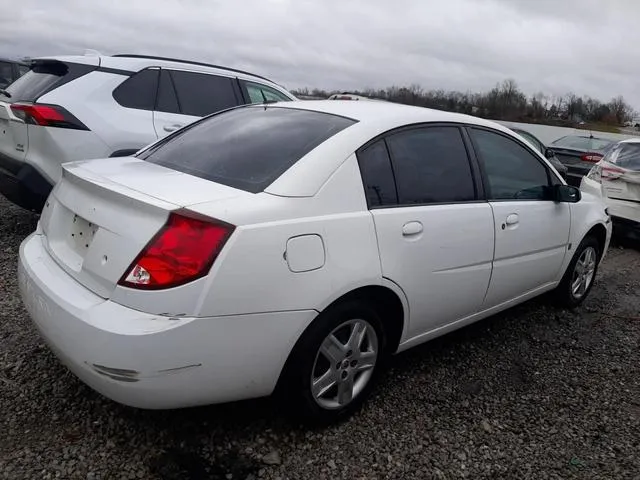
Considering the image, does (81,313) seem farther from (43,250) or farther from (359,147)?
(359,147)

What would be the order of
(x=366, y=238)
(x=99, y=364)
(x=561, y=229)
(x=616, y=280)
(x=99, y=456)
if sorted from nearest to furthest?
1. (x=99, y=364)
2. (x=99, y=456)
3. (x=366, y=238)
4. (x=561, y=229)
5. (x=616, y=280)

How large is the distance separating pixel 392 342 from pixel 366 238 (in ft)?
2.24

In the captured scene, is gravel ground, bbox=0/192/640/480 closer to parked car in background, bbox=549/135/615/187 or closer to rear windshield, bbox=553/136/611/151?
parked car in background, bbox=549/135/615/187

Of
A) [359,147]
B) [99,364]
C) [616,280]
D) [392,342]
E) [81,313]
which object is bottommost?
[616,280]

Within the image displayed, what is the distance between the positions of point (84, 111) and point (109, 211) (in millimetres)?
2926

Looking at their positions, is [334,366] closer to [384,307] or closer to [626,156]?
[384,307]

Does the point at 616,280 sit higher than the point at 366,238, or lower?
lower

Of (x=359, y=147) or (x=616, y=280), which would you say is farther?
(x=616, y=280)

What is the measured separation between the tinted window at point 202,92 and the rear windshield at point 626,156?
4.70 m

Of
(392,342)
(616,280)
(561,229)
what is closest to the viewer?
(392,342)

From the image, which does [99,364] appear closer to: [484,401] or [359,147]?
[359,147]

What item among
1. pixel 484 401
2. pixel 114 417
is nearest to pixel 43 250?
pixel 114 417

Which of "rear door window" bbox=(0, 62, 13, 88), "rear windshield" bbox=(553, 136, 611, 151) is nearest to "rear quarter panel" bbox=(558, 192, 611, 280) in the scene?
"rear windshield" bbox=(553, 136, 611, 151)

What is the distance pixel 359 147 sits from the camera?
2.64 meters
